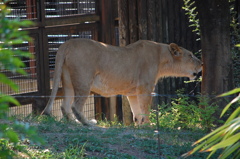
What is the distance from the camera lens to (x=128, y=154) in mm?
5820

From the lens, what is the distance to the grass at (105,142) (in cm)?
564

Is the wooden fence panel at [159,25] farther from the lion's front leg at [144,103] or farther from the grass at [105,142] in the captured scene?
the grass at [105,142]

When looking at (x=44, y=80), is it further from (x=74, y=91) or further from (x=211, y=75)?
(x=211, y=75)

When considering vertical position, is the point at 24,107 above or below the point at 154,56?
below

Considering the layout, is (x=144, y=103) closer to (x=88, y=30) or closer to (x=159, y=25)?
(x=159, y=25)

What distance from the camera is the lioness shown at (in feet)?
25.4

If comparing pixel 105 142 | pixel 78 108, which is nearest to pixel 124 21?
pixel 78 108

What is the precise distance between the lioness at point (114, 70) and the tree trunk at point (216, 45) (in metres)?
1.23

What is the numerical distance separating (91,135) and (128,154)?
0.76m

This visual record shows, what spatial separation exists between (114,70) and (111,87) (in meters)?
0.34

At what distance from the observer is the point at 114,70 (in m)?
8.35

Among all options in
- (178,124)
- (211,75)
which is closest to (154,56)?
(211,75)

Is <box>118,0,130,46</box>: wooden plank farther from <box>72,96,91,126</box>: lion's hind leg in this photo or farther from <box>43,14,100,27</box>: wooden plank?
<box>72,96,91,126</box>: lion's hind leg

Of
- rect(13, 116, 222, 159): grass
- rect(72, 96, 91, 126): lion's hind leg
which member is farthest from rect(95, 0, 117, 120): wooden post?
rect(13, 116, 222, 159): grass
